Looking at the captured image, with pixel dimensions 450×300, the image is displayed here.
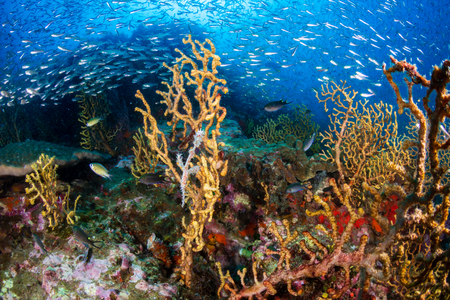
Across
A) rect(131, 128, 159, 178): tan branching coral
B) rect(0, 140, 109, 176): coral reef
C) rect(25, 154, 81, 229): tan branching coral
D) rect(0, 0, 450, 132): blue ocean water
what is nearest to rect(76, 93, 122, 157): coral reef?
rect(0, 0, 450, 132): blue ocean water

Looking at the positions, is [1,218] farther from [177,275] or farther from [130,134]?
[130,134]

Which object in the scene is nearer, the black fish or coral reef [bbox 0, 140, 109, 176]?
the black fish

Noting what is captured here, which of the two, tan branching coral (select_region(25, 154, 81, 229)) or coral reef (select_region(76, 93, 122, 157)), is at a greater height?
tan branching coral (select_region(25, 154, 81, 229))

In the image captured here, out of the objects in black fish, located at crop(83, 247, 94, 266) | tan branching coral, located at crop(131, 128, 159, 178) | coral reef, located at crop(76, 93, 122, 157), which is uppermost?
black fish, located at crop(83, 247, 94, 266)

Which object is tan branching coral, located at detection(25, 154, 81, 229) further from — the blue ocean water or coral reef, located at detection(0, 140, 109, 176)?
the blue ocean water

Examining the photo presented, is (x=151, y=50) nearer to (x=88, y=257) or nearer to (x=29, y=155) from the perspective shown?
(x=29, y=155)

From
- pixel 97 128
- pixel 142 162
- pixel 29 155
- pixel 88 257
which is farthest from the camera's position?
pixel 97 128

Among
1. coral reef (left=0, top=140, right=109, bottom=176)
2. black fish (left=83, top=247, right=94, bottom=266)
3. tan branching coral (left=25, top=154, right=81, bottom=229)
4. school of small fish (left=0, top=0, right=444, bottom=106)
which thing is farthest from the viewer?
school of small fish (left=0, top=0, right=444, bottom=106)

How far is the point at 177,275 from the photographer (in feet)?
8.92

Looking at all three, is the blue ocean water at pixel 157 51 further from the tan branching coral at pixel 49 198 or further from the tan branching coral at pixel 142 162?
the tan branching coral at pixel 49 198

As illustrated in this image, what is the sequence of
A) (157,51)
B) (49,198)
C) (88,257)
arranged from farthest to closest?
(157,51), (49,198), (88,257)

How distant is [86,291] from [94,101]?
809cm

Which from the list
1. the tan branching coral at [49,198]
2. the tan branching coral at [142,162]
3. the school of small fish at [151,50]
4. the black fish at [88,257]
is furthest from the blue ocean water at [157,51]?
the tan branching coral at [49,198]

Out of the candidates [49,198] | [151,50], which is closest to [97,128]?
[49,198]
